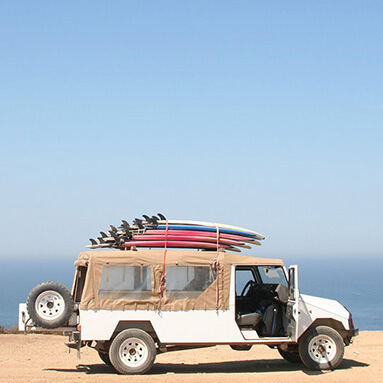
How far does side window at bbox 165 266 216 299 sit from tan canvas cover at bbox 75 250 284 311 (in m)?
0.07

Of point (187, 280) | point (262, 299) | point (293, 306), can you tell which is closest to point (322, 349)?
point (293, 306)

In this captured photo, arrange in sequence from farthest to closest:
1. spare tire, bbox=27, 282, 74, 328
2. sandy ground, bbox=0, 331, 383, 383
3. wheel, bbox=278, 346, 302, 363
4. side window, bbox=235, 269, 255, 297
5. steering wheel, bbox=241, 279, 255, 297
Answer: wheel, bbox=278, 346, 302, 363 < steering wheel, bbox=241, 279, 255, 297 < side window, bbox=235, 269, 255, 297 < spare tire, bbox=27, 282, 74, 328 < sandy ground, bbox=0, 331, 383, 383

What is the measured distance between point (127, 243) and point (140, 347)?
6.35 ft

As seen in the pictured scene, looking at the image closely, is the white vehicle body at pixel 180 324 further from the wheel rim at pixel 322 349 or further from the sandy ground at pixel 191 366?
the sandy ground at pixel 191 366

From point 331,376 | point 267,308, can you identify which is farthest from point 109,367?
point 331,376

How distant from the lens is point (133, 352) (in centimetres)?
1282

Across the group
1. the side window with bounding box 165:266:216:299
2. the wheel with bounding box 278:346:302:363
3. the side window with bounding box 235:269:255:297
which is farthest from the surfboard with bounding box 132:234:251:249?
the wheel with bounding box 278:346:302:363

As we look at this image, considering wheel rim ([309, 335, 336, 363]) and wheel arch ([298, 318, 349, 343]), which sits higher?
wheel arch ([298, 318, 349, 343])

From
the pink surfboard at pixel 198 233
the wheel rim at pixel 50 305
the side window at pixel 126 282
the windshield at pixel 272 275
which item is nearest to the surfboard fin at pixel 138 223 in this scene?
the pink surfboard at pixel 198 233

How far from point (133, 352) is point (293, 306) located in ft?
10.1

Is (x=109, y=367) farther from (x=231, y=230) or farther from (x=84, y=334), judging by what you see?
(x=231, y=230)

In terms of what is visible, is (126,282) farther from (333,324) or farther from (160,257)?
(333,324)

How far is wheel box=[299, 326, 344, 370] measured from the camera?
13273 millimetres

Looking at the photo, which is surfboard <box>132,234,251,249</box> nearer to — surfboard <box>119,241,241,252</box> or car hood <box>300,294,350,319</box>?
surfboard <box>119,241,241,252</box>
